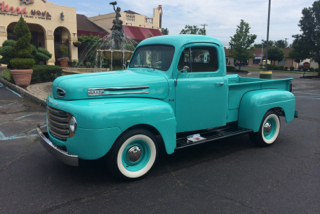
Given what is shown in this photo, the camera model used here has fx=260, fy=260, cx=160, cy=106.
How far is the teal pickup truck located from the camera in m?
3.30

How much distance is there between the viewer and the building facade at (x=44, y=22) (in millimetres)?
21703

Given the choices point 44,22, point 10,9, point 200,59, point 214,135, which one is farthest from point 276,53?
point 214,135

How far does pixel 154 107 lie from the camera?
366cm

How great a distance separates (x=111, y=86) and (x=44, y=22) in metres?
23.8

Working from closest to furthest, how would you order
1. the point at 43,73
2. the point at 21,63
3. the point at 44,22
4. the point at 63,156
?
the point at 63,156 → the point at 21,63 → the point at 43,73 → the point at 44,22

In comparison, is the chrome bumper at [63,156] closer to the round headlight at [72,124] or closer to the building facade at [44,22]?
the round headlight at [72,124]

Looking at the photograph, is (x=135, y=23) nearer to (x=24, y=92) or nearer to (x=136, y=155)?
(x=24, y=92)

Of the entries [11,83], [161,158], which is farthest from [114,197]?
[11,83]

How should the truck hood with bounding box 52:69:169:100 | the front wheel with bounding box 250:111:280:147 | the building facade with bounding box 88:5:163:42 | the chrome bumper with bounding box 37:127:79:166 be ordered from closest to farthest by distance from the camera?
the chrome bumper with bounding box 37:127:79:166 < the truck hood with bounding box 52:69:169:100 < the front wheel with bounding box 250:111:280:147 < the building facade with bounding box 88:5:163:42

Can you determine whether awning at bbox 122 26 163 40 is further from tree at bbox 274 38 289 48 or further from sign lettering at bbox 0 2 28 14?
tree at bbox 274 38 289 48

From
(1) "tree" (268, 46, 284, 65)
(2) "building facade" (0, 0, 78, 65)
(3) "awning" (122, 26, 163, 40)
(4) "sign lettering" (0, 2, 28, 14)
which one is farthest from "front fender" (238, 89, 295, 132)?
(1) "tree" (268, 46, 284, 65)

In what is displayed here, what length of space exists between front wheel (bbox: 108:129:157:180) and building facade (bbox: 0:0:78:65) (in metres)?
22.7

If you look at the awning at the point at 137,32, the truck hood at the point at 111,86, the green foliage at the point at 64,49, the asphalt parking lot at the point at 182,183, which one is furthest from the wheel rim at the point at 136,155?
the awning at the point at 137,32

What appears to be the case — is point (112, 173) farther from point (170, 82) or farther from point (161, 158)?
point (170, 82)
